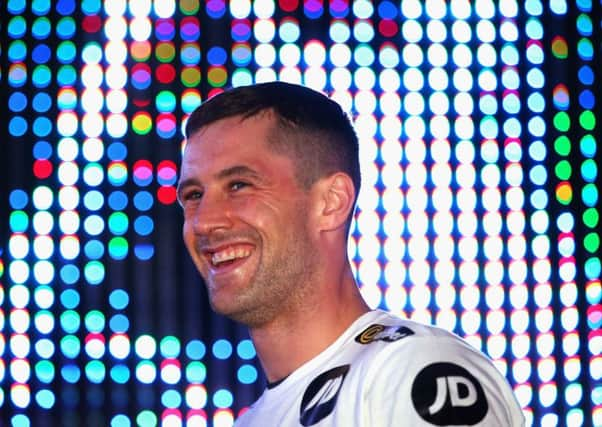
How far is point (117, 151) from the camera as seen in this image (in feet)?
6.98

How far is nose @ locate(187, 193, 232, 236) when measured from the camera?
1461 millimetres

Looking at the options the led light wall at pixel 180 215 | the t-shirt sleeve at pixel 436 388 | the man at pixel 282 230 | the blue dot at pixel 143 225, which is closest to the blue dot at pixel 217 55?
the led light wall at pixel 180 215

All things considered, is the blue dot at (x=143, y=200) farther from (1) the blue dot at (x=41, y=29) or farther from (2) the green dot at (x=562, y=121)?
(2) the green dot at (x=562, y=121)

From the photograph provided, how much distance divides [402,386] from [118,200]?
115 cm

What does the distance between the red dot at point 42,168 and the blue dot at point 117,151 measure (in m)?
0.14

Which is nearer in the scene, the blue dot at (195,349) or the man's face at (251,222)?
the man's face at (251,222)

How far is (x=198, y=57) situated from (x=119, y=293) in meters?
0.57

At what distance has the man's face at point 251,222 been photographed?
144 centimetres

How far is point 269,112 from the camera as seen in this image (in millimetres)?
1503

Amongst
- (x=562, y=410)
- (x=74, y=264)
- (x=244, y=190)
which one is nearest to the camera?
(x=244, y=190)

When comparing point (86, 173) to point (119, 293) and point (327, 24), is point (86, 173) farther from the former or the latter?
point (327, 24)

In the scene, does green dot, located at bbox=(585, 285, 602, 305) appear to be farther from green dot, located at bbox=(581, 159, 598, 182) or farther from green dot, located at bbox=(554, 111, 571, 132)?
green dot, located at bbox=(554, 111, 571, 132)

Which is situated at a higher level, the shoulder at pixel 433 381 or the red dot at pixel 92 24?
the red dot at pixel 92 24

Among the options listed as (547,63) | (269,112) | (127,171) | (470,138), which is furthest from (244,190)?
(547,63)
